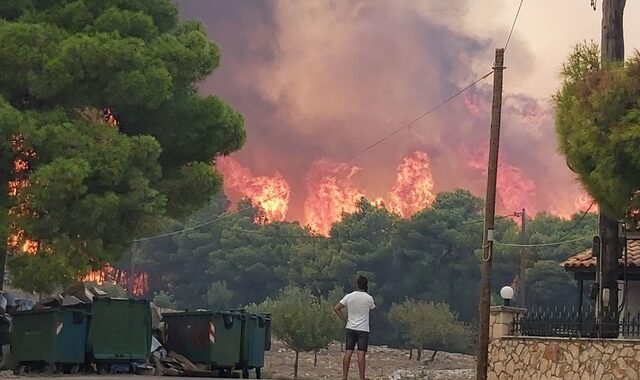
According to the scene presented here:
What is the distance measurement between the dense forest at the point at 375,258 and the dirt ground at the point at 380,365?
8.85 metres

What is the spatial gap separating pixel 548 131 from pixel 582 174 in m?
134

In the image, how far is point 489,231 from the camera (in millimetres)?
22875

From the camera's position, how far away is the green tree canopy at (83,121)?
26250mm

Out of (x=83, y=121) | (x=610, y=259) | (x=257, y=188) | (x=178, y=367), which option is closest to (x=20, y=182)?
(x=83, y=121)

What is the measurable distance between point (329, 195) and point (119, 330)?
388ft

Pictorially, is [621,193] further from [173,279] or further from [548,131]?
[548,131]

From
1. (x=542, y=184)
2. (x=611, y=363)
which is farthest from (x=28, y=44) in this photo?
(x=542, y=184)

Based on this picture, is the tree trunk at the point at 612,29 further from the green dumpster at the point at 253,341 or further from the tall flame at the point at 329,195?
the tall flame at the point at 329,195

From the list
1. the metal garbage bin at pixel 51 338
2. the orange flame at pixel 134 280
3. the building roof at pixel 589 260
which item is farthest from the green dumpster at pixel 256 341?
the orange flame at pixel 134 280

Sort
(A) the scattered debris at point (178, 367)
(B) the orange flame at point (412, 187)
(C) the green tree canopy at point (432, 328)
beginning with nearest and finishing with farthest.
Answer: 1. (A) the scattered debris at point (178, 367)
2. (C) the green tree canopy at point (432, 328)
3. (B) the orange flame at point (412, 187)

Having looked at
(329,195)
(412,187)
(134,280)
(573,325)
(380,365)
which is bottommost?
(380,365)

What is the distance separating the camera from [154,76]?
28.0 m

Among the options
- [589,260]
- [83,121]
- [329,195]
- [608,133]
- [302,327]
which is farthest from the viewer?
[329,195]

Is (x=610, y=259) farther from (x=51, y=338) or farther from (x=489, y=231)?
(x=51, y=338)
